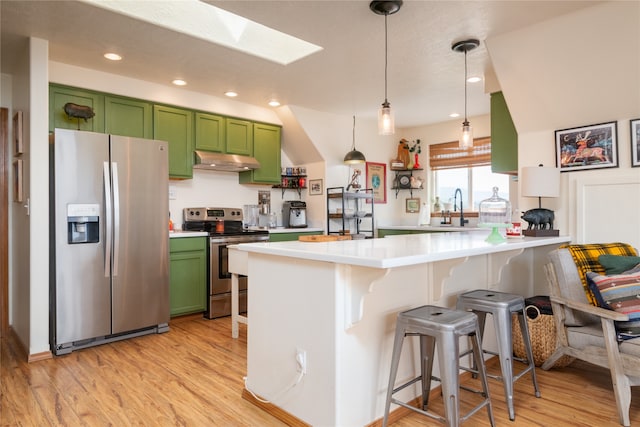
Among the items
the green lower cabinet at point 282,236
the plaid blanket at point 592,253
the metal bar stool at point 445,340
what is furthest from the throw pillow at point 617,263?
the green lower cabinet at point 282,236

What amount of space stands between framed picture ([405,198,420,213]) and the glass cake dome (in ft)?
7.42

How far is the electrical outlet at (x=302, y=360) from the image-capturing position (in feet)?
6.39

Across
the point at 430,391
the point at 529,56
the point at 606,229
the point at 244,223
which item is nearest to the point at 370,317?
the point at 430,391

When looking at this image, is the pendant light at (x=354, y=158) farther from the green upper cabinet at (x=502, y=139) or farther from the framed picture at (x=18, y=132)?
the framed picture at (x=18, y=132)

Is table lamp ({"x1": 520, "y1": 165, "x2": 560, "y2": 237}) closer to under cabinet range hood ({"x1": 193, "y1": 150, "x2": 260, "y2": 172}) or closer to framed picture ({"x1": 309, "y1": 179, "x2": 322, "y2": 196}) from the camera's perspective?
framed picture ({"x1": 309, "y1": 179, "x2": 322, "y2": 196})

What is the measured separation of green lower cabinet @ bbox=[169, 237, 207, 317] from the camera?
396 centimetres

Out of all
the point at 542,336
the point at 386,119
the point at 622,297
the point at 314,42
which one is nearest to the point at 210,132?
the point at 314,42

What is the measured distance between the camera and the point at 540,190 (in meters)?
2.92

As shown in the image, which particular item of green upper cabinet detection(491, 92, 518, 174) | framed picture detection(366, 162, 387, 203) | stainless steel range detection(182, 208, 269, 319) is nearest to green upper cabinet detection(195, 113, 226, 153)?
stainless steel range detection(182, 208, 269, 319)

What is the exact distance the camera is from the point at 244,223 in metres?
5.14

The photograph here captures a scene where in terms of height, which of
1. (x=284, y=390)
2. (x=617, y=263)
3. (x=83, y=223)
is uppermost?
(x=83, y=223)

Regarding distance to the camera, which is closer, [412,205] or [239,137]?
[239,137]

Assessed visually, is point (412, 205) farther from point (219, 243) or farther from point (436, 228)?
point (219, 243)

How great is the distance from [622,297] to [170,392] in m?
2.55
